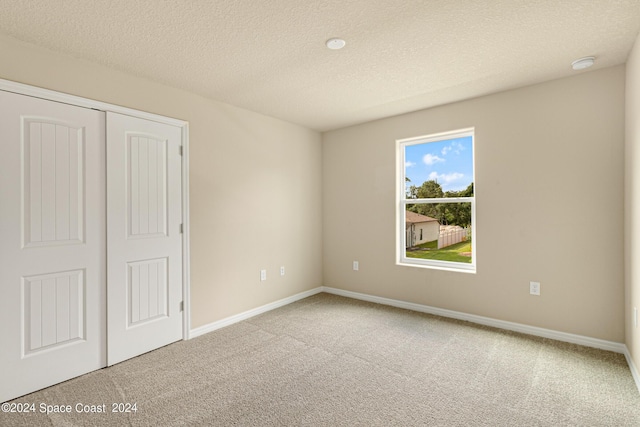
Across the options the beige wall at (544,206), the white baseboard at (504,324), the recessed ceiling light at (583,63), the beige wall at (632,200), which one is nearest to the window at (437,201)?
the beige wall at (544,206)

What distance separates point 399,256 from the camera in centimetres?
410

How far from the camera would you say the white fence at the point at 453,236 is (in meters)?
3.62

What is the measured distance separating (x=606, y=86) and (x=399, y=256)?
102 inches

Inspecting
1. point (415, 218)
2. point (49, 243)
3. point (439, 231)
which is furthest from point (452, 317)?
point (49, 243)

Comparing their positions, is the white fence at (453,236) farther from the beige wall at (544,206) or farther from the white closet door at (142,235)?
the white closet door at (142,235)

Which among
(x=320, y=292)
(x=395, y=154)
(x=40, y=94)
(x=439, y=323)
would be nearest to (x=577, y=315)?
(x=439, y=323)

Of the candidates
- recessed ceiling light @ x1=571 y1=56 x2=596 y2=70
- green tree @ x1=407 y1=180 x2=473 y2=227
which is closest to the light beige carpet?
green tree @ x1=407 y1=180 x2=473 y2=227

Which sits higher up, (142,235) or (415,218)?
(415,218)

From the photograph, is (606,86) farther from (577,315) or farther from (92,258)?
(92,258)

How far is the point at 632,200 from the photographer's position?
236cm

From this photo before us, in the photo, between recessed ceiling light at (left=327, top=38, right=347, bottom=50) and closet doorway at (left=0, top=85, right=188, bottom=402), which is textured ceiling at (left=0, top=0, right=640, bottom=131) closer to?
recessed ceiling light at (left=327, top=38, right=347, bottom=50)

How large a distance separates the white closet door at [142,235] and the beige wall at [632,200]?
3.70m

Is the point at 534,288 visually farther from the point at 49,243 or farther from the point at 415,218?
the point at 49,243

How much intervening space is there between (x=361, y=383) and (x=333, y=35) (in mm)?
2476
